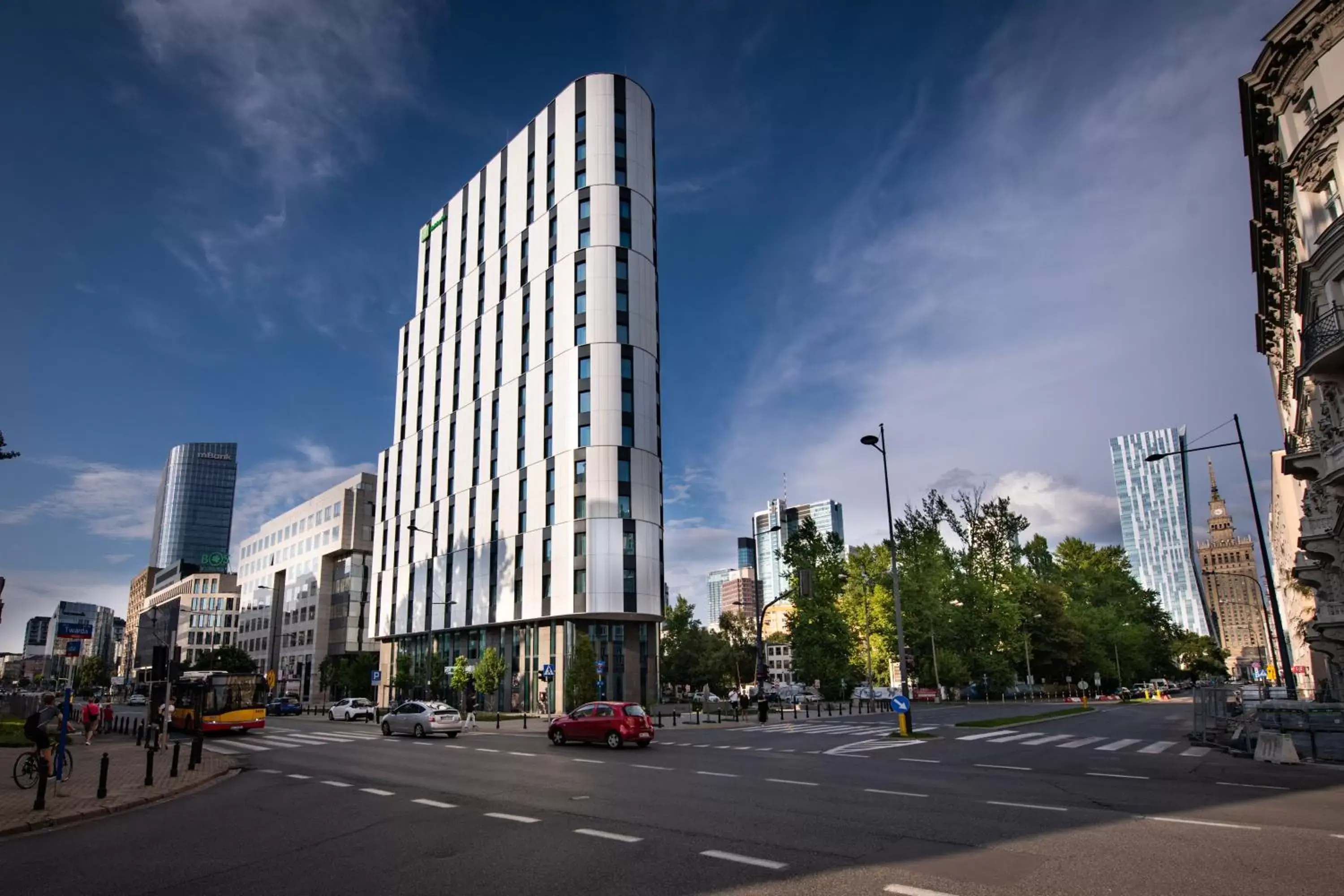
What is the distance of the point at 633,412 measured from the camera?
5766cm

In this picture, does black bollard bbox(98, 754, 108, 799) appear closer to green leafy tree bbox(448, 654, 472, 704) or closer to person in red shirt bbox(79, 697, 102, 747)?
person in red shirt bbox(79, 697, 102, 747)

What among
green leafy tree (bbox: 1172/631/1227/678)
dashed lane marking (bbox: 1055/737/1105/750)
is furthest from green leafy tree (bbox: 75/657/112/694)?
green leafy tree (bbox: 1172/631/1227/678)

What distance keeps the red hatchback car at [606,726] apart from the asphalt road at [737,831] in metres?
5.60

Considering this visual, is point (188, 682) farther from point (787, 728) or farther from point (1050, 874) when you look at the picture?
point (1050, 874)

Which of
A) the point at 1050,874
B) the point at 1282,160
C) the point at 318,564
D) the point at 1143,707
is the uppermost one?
the point at 1282,160

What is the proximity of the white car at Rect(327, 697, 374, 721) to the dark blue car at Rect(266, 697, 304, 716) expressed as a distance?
11.6m

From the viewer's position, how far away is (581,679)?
170 feet

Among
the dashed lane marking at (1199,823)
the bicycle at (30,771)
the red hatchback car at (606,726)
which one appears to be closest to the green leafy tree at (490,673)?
the red hatchback car at (606,726)

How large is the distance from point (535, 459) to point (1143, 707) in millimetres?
48542

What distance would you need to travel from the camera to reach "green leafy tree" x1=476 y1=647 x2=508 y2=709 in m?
56.3

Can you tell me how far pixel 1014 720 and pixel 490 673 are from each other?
36.3 metres

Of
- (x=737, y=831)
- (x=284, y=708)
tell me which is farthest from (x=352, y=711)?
(x=737, y=831)

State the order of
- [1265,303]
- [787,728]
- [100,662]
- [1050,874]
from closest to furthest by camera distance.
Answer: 1. [1050,874]
2. [787,728]
3. [1265,303]
4. [100,662]

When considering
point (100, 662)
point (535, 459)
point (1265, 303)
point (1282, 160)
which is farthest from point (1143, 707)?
point (100, 662)
